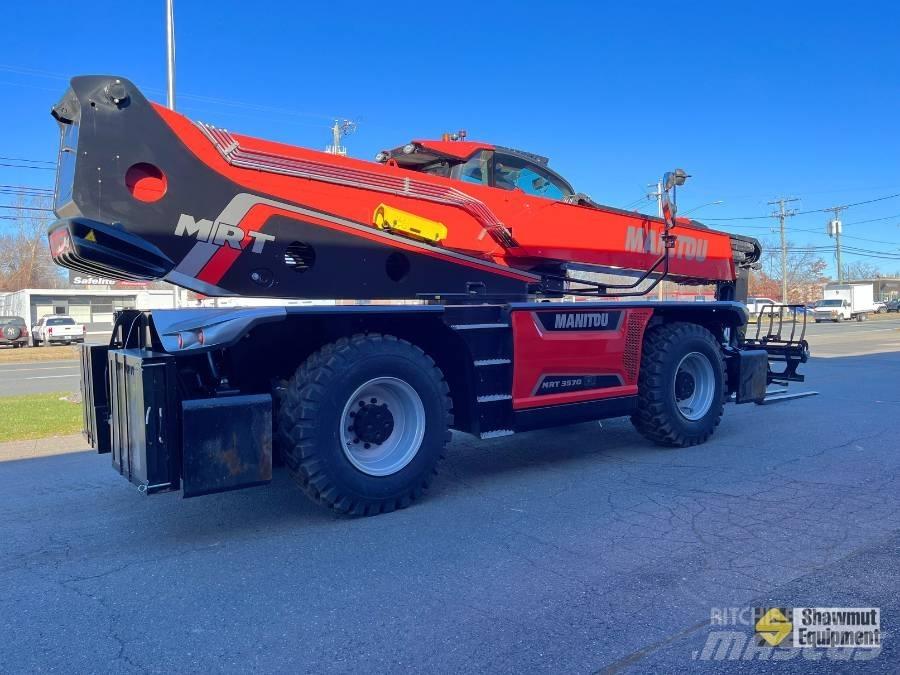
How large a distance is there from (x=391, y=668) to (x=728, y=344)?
6.48 metres

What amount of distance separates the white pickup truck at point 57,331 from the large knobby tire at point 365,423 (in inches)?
1388

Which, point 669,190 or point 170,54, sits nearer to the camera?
point 669,190

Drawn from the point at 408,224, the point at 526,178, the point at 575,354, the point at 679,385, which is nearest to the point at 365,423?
the point at 408,224

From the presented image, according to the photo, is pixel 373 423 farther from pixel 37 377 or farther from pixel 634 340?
pixel 37 377

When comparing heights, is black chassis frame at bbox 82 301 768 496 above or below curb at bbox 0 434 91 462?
above

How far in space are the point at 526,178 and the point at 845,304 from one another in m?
57.5

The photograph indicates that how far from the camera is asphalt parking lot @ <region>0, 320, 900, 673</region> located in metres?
3.18

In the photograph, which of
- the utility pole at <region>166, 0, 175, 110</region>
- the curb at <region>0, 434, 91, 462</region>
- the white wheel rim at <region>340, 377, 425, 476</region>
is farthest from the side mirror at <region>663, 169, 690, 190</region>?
the utility pole at <region>166, 0, 175, 110</region>

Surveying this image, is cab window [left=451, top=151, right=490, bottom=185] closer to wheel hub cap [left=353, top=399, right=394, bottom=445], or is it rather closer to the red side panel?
the red side panel

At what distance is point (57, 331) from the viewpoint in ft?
117

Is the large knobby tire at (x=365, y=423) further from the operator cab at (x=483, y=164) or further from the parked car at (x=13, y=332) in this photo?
the parked car at (x=13, y=332)

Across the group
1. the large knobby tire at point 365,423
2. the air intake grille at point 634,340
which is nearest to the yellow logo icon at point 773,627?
the large knobby tire at point 365,423

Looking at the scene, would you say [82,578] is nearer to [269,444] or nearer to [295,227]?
[269,444]

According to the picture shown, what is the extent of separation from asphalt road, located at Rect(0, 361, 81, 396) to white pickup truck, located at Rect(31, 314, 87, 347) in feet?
34.5
